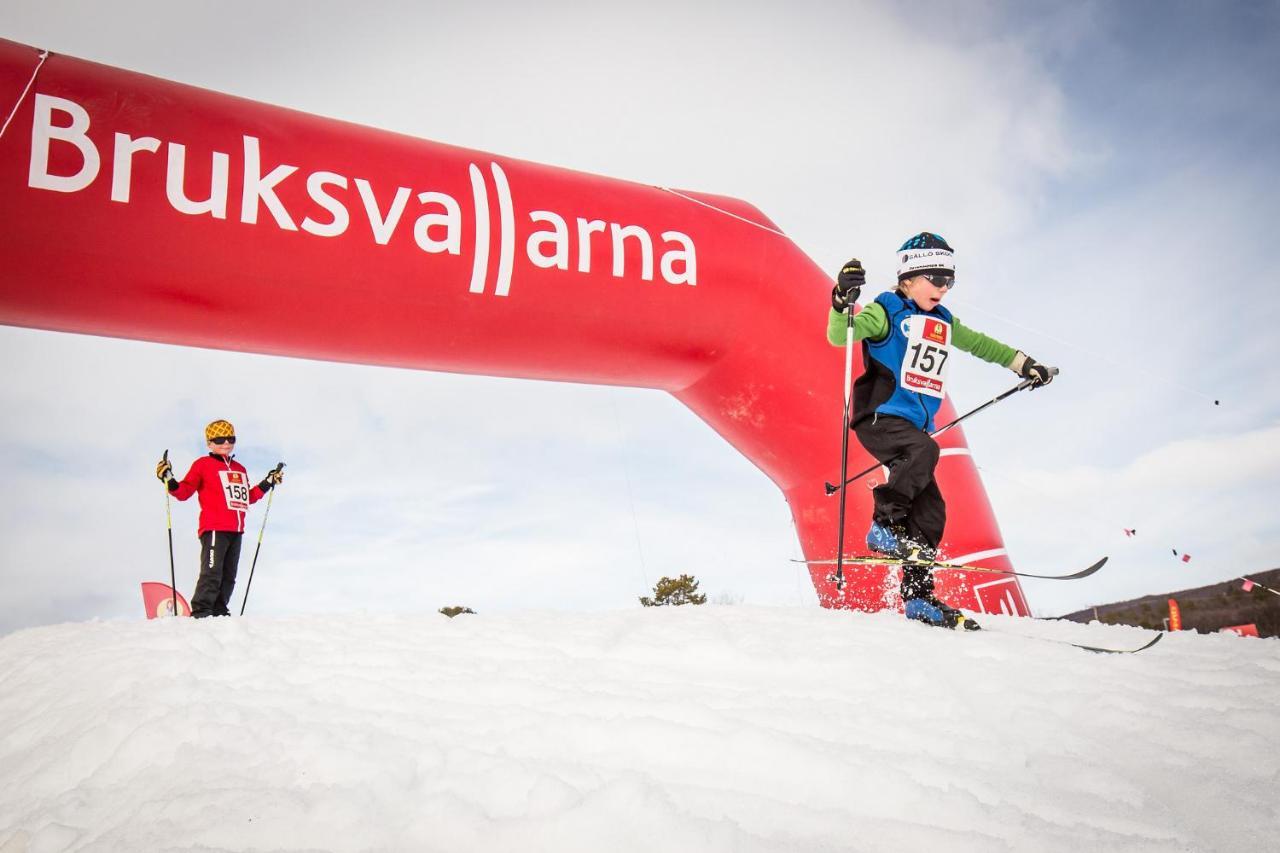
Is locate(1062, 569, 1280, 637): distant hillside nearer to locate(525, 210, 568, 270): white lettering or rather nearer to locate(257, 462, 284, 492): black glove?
locate(525, 210, 568, 270): white lettering

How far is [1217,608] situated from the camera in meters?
7.61

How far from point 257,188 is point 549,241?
1453 millimetres

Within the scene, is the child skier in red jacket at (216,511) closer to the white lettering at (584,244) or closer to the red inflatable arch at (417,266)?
the red inflatable arch at (417,266)

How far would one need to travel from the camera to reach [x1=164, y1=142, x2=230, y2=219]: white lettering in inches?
127

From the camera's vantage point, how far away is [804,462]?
4.48 m

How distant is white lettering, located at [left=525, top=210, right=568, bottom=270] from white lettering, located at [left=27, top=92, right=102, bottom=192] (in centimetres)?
197

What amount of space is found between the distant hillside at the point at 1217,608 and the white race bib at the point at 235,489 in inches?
280

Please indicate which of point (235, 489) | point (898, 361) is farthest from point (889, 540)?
point (235, 489)

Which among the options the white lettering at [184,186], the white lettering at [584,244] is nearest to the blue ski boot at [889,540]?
the white lettering at [584,244]

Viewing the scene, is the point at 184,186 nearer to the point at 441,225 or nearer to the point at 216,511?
the point at 441,225

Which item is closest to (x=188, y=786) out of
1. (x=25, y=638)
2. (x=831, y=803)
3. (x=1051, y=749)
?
(x=831, y=803)

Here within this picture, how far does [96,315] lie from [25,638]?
4.78ft

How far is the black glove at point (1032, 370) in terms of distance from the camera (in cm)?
305

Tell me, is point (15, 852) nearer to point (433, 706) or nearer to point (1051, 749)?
point (433, 706)
